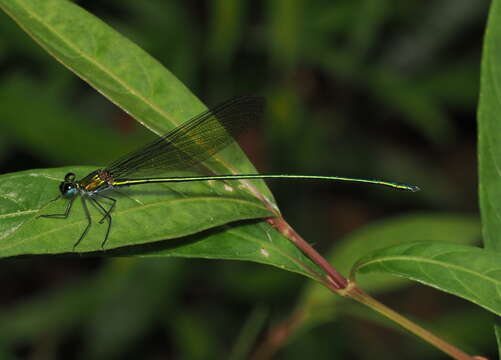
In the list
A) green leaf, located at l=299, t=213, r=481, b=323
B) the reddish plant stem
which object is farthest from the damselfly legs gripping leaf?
green leaf, located at l=299, t=213, r=481, b=323

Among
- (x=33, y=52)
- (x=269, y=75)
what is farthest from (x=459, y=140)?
(x=33, y=52)

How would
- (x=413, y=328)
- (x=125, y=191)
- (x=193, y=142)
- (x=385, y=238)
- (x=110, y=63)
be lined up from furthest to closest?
1. (x=385, y=238)
2. (x=193, y=142)
3. (x=125, y=191)
4. (x=110, y=63)
5. (x=413, y=328)

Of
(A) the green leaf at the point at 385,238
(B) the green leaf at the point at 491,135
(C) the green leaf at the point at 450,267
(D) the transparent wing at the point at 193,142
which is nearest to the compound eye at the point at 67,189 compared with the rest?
(D) the transparent wing at the point at 193,142

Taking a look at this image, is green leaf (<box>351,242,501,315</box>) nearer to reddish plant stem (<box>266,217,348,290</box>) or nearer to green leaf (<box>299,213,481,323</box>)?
reddish plant stem (<box>266,217,348,290</box>)

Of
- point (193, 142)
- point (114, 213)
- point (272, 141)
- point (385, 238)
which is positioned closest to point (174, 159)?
point (193, 142)

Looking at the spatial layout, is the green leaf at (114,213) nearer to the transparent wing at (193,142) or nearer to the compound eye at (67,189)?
the compound eye at (67,189)

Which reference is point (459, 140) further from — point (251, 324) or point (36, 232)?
point (36, 232)

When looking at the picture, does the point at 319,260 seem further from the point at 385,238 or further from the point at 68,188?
the point at 385,238
